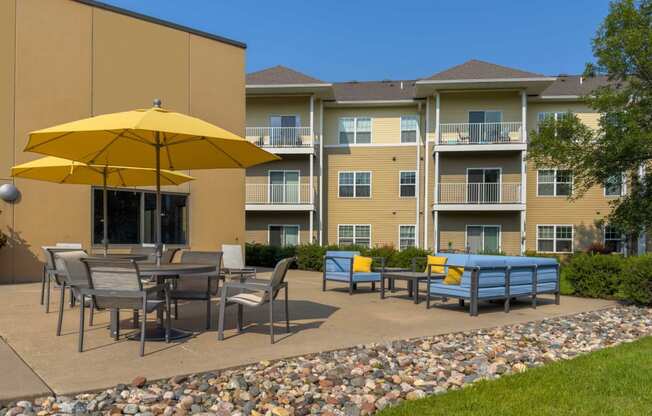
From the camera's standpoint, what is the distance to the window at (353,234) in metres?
23.5

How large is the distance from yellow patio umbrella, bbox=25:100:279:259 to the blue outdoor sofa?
13.6 feet

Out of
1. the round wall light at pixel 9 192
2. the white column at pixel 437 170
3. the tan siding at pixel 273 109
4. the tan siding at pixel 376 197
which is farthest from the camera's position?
the tan siding at pixel 273 109

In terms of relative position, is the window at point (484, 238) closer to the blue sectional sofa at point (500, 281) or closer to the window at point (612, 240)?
the window at point (612, 240)

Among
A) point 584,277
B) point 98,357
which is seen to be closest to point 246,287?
point 98,357

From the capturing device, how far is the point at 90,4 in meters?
12.5

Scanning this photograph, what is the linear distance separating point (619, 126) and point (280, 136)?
13.1 m

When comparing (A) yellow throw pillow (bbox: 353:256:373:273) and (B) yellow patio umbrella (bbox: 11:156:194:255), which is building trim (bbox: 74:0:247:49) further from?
(A) yellow throw pillow (bbox: 353:256:373:273)

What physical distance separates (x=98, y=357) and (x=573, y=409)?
4.08 meters

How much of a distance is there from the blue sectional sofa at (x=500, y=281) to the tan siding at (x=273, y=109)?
15.1 m

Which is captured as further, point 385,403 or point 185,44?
point 185,44

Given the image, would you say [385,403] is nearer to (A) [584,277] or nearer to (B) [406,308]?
(B) [406,308]

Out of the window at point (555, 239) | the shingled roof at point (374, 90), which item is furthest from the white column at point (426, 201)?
the window at point (555, 239)

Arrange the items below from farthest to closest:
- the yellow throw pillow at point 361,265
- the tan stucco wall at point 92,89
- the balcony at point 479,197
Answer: the balcony at point 479,197, the tan stucco wall at point 92,89, the yellow throw pillow at point 361,265

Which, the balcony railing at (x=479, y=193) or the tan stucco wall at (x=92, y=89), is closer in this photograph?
the tan stucco wall at (x=92, y=89)
